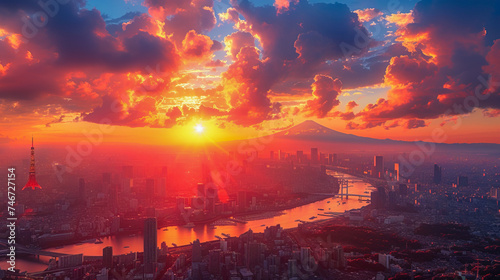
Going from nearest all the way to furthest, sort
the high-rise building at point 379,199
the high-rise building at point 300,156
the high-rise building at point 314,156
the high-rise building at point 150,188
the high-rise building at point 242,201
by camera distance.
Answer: the high-rise building at point 379,199 < the high-rise building at point 242,201 < the high-rise building at point 150,188 < the high-rise building at point 300,156 < the high-rise building at point 314,156

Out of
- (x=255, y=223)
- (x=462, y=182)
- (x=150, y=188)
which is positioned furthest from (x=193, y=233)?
(x=462, y=182)

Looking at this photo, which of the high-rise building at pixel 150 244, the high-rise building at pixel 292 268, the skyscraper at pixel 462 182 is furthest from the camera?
the skyscraper at pixel 462 182

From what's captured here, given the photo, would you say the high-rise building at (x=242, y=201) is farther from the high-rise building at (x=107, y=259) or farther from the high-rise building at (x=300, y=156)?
the high-rise building at (x=300, y=156)

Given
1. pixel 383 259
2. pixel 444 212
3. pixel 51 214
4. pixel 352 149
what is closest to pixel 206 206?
pixel 51 214

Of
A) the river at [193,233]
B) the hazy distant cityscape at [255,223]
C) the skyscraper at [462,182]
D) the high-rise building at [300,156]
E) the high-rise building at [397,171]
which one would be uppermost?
the high-rise building at [300,156]

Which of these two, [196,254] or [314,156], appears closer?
[196,254]

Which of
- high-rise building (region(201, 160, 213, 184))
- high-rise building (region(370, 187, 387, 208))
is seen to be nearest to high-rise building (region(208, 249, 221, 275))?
high-rise building (region(370, 187, 387, 208))

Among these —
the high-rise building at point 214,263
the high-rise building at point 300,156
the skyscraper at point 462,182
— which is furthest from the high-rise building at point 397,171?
the high-rise building at point 214,263

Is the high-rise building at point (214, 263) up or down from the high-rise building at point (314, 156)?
down

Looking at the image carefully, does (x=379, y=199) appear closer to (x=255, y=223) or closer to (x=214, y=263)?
(x=255, y=223)
